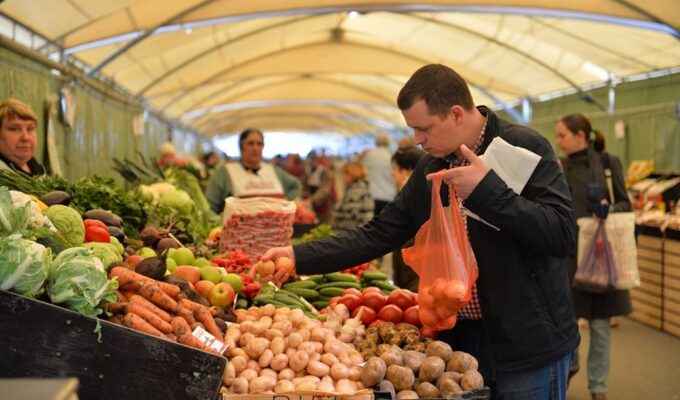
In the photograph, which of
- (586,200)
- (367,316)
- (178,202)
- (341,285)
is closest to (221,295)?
(367,316)

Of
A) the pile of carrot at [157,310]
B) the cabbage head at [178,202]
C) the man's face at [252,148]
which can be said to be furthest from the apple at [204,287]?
the man's face at [252,148]

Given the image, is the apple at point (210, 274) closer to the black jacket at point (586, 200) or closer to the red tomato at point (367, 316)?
the red tomato at point (367, 316)

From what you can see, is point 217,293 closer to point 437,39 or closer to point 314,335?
point 314,335

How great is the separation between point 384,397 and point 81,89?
7.25 meters

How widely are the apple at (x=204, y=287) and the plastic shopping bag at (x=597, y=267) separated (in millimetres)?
3191

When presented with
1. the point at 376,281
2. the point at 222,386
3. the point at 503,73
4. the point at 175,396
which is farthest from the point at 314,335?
the point at 503,73

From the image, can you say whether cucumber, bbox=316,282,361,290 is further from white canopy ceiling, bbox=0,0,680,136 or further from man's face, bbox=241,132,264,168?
white canopy ceiling, bbox=0,0,680,136

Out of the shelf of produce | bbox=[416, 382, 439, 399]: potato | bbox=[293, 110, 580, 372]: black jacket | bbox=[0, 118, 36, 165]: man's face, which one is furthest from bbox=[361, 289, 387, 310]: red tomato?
bbox=[0, 118, 36, 165]: man's face

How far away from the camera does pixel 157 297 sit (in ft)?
9.21

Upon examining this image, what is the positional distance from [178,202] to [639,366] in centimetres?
445

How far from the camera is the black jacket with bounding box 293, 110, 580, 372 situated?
236 cm

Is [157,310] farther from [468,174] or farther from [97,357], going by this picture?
[468,174]

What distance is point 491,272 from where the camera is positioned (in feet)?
8.48

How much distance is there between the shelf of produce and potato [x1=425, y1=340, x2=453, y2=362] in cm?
77
